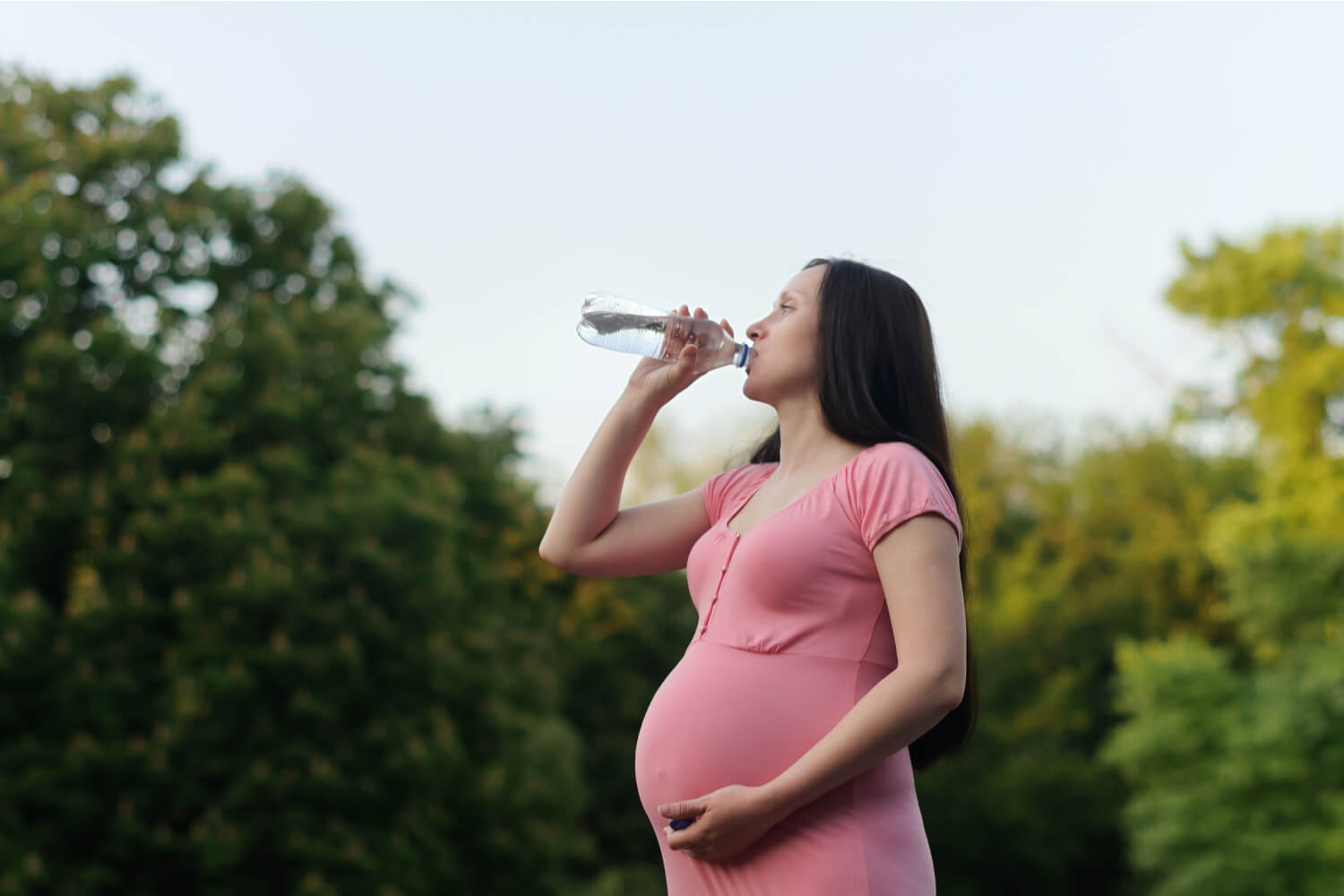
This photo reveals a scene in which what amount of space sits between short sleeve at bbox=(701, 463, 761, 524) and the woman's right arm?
0.9 inches

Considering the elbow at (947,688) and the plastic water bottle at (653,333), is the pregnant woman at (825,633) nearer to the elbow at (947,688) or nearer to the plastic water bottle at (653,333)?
the elbow at (947,688)

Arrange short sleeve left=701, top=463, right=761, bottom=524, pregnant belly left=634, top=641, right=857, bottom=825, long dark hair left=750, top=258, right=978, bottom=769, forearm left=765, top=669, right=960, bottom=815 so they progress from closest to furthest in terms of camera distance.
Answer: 1. forearm left=765, top=669, right=960, bottom=815
2. pregnant belly left=634, top=641, right=857, bottom=825
3. long dark hair left=750, top=258, right=978, bottom=769
4. short sleeve left=701, top=463, right=761, bottom=524

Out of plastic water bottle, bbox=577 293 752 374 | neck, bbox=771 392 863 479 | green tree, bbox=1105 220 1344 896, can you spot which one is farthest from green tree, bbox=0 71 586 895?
neck, bbox=771 392 863 479

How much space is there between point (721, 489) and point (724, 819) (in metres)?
0.65

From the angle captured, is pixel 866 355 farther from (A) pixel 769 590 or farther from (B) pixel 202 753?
(B) pixel 202 753

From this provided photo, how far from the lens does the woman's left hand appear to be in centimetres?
183

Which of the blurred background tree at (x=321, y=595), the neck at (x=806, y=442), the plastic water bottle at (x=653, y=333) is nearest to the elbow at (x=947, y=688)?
the neck at (x=806, y=442)

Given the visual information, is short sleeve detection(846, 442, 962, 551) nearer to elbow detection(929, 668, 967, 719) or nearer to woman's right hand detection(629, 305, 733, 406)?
elbow detection(929, 668, 967, 719)

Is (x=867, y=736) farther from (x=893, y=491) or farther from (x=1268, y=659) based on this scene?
(x=1268, y=659)

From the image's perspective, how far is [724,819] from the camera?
184cm

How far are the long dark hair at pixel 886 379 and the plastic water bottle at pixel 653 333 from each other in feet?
0.59

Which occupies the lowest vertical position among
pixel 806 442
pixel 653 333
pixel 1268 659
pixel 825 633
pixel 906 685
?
pixel 906 685

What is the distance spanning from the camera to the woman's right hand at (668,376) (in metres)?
2.33

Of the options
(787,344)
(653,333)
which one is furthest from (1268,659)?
(787,344)
